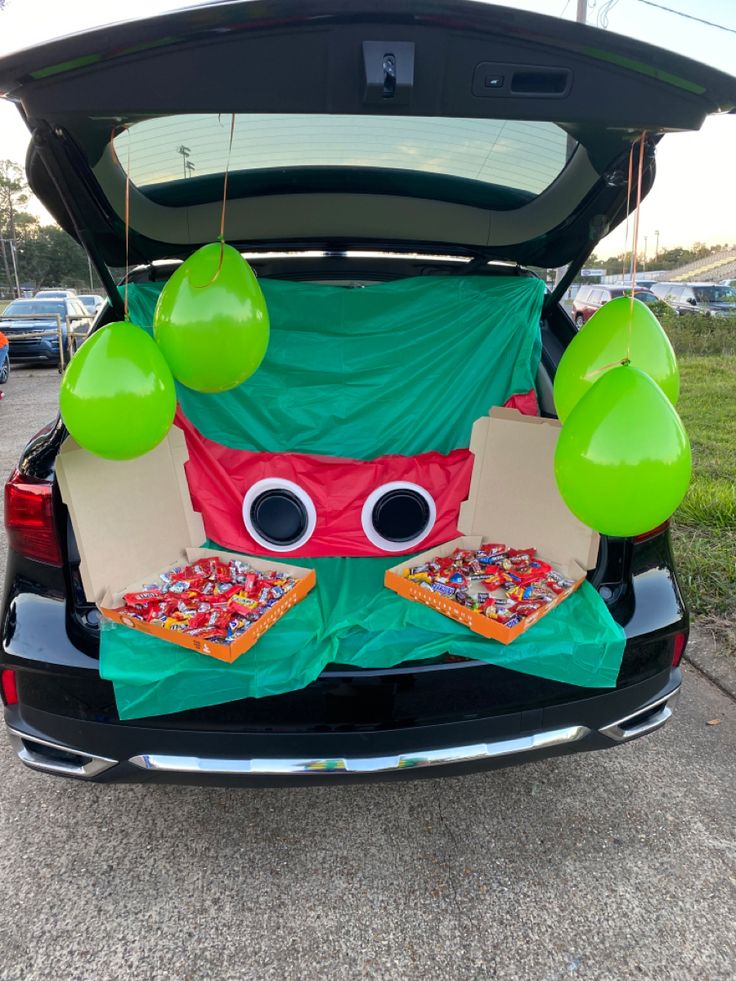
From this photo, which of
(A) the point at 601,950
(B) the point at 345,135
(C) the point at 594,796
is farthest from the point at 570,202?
(A) the point at 601,950

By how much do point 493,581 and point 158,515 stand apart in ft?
3.88

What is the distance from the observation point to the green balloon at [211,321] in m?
2.06

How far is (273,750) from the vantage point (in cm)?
166

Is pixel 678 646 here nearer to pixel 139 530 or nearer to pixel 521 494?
pixel 521 494

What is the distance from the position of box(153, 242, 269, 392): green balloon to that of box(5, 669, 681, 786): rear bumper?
1084mm

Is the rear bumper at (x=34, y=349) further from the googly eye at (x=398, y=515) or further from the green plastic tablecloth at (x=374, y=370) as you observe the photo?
the googly eye at (x=398, y=515)

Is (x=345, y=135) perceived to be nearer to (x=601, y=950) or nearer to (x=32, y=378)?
(x=601, y=950)

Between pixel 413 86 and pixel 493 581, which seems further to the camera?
pixel 493 581

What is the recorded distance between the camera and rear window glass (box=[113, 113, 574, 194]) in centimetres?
180

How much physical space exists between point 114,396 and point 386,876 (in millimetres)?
1497

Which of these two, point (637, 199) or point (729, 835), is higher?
point (637, 199)

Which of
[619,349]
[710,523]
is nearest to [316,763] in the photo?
[619,349]

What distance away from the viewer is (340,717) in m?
1.68

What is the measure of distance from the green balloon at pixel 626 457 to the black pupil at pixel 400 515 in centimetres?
107
